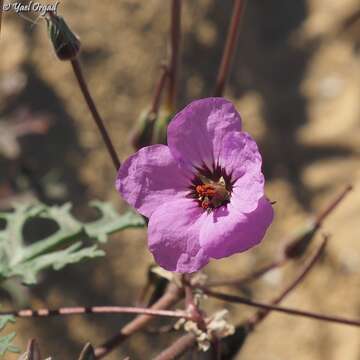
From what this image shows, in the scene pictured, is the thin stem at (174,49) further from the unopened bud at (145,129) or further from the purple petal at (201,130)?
the purple petal at (201,130)

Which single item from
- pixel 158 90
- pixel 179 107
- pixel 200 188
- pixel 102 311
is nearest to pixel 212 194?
pixel 200 188

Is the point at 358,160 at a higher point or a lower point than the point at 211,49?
lower

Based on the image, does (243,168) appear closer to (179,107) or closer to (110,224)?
(110,224)

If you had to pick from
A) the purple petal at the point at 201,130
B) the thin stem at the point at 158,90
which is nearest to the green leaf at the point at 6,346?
the purple petal at the point at 201,130

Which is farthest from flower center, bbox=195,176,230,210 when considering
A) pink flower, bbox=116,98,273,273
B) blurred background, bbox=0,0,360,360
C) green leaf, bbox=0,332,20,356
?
blurred background, bbox=0,0,360,360

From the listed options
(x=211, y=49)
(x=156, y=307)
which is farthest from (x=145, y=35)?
(x=156, y=307)

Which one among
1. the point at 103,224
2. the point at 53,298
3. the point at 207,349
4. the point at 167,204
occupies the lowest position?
the point at 207,349

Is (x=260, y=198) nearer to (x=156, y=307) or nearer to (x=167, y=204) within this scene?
(x=167, y=204)
